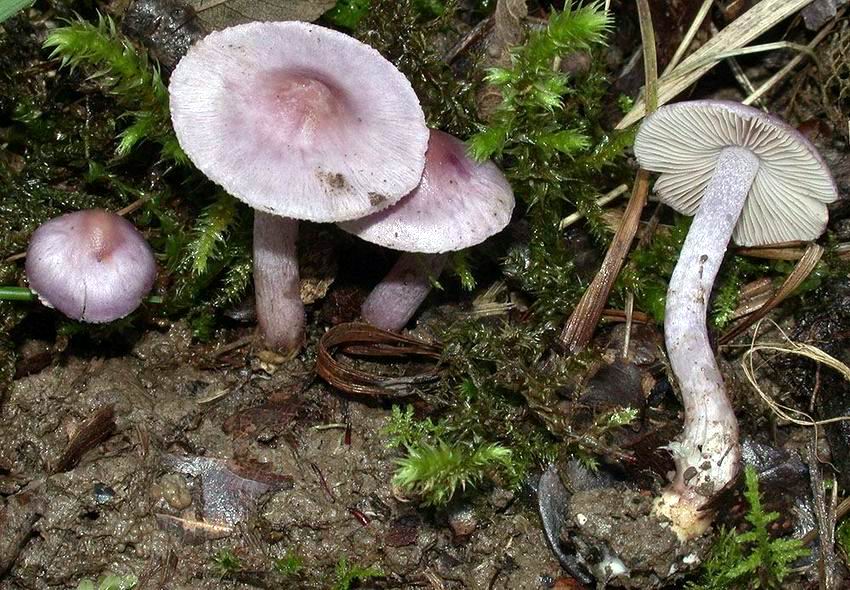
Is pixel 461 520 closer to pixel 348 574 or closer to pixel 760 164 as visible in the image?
pixel 348 574

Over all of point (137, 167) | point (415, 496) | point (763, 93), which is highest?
point (763, 93)

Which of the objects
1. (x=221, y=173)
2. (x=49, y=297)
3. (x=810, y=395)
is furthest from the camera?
(x=810, y=395)

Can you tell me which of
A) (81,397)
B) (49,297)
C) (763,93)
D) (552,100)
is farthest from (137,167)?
(763,93)

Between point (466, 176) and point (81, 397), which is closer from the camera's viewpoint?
point (466, 176)

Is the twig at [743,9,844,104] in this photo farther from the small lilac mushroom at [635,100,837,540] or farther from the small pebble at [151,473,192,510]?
the small pebble at [151,473,192,510]

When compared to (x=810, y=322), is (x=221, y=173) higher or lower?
→ higher

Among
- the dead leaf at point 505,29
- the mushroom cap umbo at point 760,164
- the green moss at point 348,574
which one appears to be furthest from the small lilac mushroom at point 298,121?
the green moss at point 348,574

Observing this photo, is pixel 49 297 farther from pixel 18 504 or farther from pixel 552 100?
pixel 552 100

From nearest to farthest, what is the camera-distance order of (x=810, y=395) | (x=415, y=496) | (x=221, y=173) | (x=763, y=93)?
1. (x=221, y=173)
2. (x=415, y=496)
3. (x=810, y=395)
4. (x=763, y=93)
